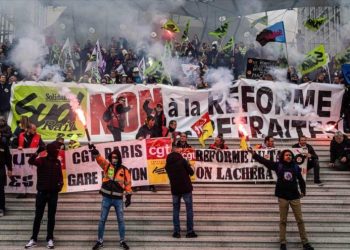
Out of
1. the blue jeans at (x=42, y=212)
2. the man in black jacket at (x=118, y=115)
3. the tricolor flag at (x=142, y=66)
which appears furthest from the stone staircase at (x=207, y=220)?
the tricolor flag at (x=142, y=66)

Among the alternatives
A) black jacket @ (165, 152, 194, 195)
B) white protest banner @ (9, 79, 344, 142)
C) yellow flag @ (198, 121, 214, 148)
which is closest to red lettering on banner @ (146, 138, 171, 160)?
yellow flag @ (198, 121, 214, 148)

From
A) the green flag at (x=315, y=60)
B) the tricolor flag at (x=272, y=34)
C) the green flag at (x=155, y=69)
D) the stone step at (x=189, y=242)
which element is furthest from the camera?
the green flag at (x=155, y=69)

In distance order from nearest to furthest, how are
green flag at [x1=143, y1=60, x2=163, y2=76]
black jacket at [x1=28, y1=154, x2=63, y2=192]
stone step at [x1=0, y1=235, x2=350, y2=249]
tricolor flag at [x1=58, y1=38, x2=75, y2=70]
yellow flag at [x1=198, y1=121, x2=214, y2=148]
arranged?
1. black jacket at [x1=28, y1=154, x2=63, y2=192]
2. stone step at [x1=0, y1=235, x2=350, y2=249]
3. yellow flag at [x1=198, y1=121, x2=214, y2=148]
4. green flag at [x1=143, y1=60, x2=163, y2=76]
5. tricolor flag at [x1=58, y1=38, x2=75, y2=70]

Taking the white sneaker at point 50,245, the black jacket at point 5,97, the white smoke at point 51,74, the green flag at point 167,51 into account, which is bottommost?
the white sneaker at point 50,245

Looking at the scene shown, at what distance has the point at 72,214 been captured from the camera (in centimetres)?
843

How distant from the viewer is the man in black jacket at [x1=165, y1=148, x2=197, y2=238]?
25.2 ft

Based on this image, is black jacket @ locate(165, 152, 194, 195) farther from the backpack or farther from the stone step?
the backpack

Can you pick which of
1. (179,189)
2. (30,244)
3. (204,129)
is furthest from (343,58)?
(30,244)

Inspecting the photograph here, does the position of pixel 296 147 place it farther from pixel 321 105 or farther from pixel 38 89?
pixel 38 89

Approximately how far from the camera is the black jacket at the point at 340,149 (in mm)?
10142

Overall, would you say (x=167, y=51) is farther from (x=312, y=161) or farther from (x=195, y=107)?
(x=312, y=161)

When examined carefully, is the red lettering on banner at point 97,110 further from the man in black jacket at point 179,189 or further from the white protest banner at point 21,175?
the man in black jacket at point 179,189

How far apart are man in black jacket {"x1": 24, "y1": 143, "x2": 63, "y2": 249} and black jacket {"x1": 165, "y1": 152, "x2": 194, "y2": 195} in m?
1.94

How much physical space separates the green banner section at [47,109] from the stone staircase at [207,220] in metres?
2.68
